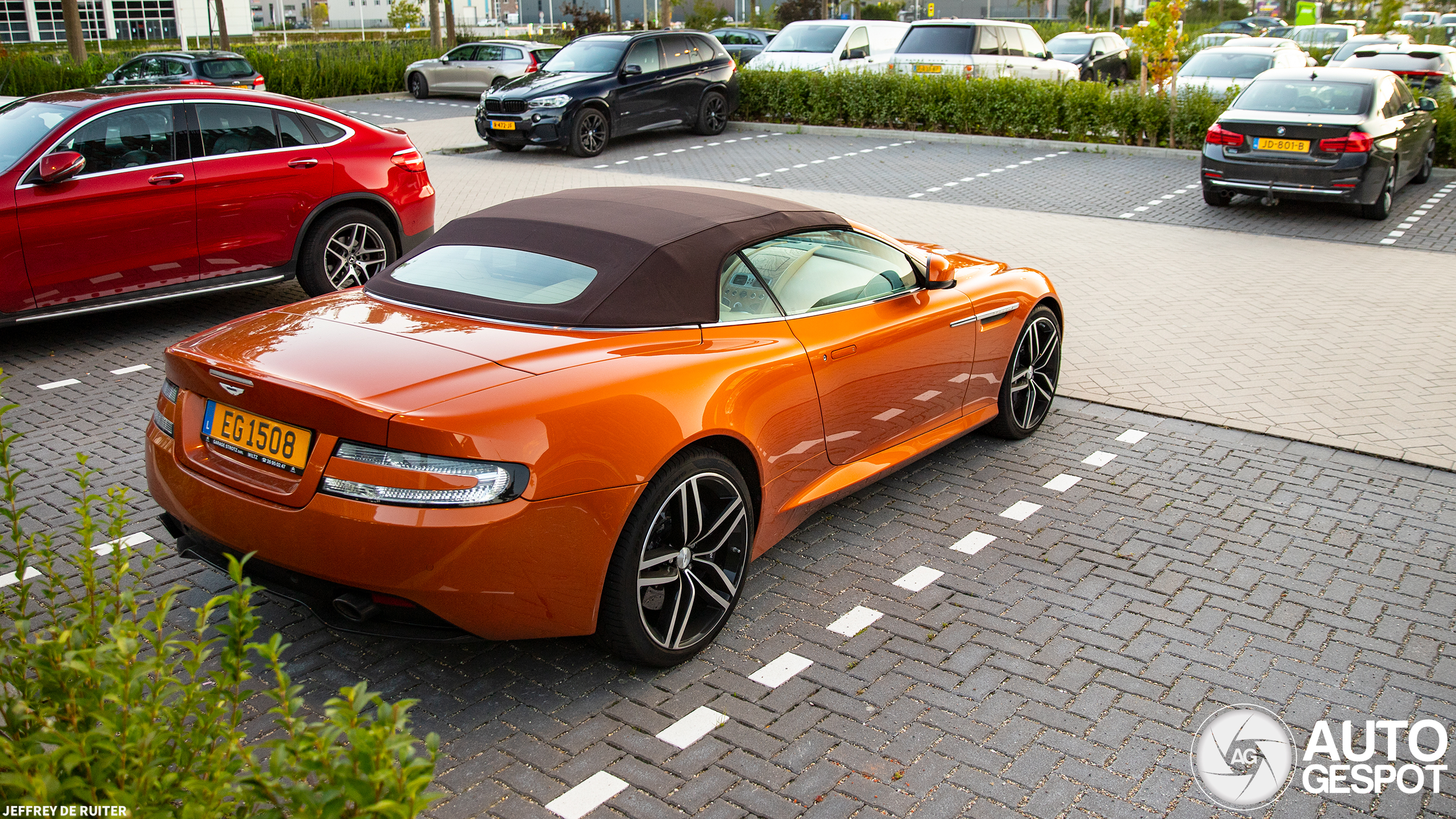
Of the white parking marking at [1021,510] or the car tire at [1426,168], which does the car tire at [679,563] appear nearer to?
the white parking marking at [1021,510]

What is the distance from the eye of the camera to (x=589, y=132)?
1767 cm

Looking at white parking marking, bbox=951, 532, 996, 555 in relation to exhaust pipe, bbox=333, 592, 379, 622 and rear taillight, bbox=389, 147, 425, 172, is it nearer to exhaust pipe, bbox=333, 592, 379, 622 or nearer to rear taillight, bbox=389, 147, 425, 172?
exhaust pipe, bbox=333, 592, 379, 622

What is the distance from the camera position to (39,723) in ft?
7.06

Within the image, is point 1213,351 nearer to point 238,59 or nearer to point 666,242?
point 666,242

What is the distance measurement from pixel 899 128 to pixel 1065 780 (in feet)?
59.0

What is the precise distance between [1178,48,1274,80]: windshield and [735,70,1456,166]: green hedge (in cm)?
134

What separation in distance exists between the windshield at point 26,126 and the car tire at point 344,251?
173 centimetres

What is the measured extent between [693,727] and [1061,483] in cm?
287

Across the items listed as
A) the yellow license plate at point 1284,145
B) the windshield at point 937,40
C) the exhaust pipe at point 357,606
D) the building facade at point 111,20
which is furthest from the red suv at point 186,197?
the building facade at point 111,20

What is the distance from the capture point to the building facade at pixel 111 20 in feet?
229

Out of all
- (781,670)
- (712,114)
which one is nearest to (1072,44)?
(712,114)

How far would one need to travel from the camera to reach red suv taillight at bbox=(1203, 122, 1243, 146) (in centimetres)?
1262

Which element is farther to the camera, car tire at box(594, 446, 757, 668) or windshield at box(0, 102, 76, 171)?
windshield at box(0, 102, 76, 171)

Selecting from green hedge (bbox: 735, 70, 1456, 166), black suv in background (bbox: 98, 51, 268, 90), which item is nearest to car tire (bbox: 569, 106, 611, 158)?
green hedge (bbox: 735, 70, 1456, 166)
